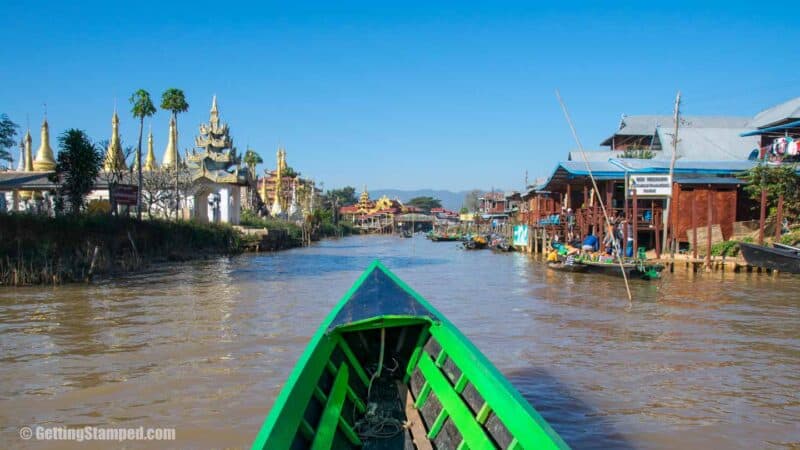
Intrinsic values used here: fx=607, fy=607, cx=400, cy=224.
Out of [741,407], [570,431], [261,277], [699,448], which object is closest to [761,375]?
[741,407]

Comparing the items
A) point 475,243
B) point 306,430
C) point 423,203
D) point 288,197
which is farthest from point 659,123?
point 423,203

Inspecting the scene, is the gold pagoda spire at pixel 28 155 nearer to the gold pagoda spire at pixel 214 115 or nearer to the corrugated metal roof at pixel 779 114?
the gold pagoda spire at pixel 214 115

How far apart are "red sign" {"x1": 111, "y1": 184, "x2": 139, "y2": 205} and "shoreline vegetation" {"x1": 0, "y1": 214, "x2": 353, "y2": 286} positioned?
0.93 meters

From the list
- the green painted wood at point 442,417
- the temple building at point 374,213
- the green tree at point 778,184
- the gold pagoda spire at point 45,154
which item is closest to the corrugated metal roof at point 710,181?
the green tree at point 778,184

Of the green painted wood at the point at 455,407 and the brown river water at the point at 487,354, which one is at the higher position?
the green painted wood at the point at 455,407

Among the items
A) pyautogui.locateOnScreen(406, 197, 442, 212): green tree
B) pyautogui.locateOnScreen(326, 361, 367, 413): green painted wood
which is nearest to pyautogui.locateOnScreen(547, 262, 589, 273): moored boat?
pyautogui.locateOnScreen(326, 361, 367, 413): green painted wood

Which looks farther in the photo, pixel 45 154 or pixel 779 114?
pixel 45 154

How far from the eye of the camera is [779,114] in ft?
83.7

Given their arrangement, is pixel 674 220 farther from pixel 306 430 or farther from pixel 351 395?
pixel 306 430

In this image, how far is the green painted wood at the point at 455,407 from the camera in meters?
3.17

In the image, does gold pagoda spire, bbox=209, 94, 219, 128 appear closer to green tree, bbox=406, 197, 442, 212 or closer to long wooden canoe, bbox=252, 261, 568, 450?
long wooden canoe, bbox=252, 261, 568, 450

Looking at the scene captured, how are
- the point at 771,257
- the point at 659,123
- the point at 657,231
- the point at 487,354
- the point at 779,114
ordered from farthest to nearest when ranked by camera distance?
the point at 659,123, the point at 779,114, the point at 657,231, the point at 771,257, the point at 487,354

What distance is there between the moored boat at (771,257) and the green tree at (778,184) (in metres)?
2.68

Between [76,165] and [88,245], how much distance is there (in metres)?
4.48
